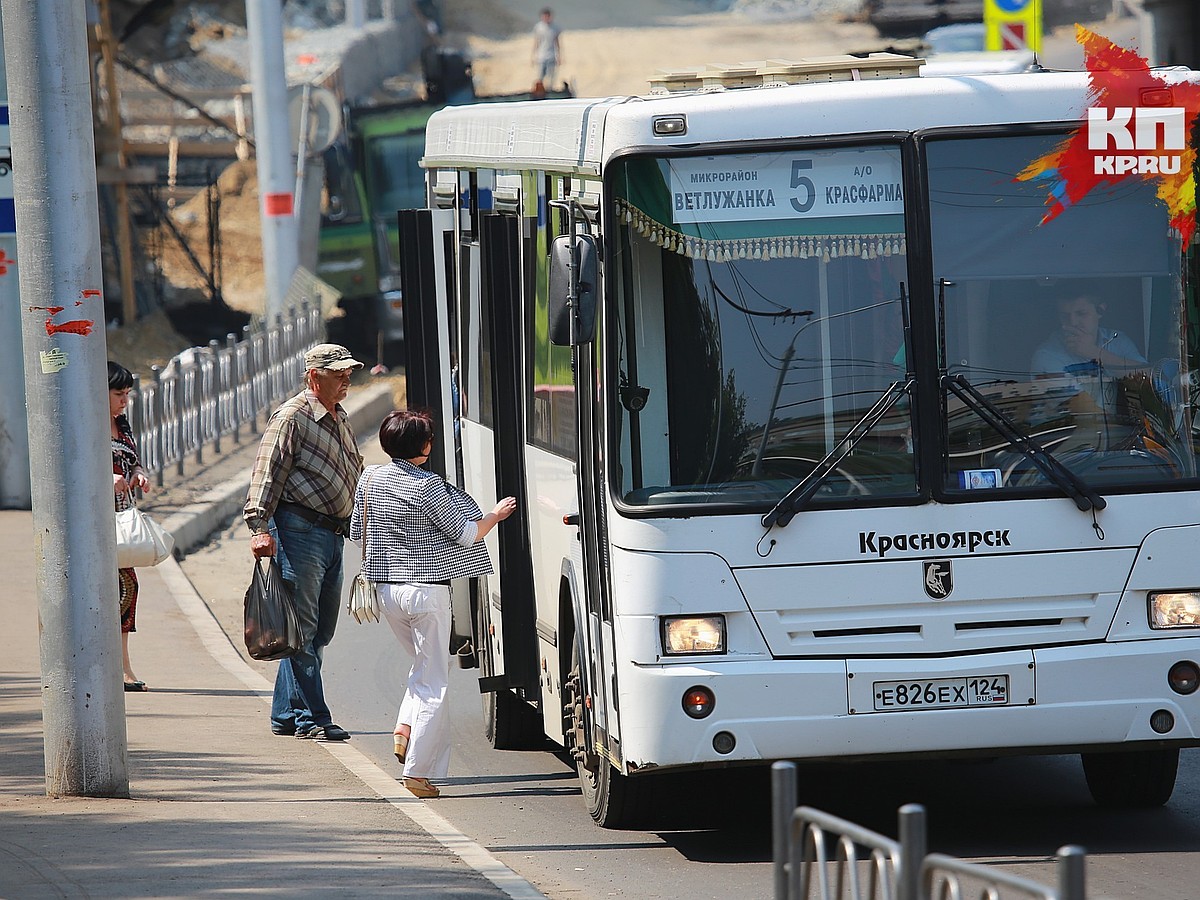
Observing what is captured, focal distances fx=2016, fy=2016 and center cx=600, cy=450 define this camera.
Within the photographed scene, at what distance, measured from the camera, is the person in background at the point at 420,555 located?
809cm

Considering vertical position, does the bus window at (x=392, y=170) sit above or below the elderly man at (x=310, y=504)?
above

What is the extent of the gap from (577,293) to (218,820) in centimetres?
234

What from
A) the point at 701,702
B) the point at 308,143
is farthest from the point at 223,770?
the point at 308,143

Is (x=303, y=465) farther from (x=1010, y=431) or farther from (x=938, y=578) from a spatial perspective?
(x=1010, y=431)

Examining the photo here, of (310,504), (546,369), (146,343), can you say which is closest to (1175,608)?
(546,369)

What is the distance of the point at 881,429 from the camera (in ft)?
22.6

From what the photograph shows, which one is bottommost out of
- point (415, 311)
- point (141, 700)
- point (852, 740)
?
point (141, 700)

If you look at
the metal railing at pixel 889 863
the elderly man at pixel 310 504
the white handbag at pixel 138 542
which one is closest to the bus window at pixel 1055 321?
the metal railing at pixel 889 863

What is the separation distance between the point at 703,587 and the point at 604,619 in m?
0.48

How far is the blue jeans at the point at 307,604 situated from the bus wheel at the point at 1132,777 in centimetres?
350

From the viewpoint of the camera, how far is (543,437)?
8.24 m

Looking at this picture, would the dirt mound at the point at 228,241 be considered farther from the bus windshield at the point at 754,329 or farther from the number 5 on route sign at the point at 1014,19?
the bus windshield at the point at 754,329

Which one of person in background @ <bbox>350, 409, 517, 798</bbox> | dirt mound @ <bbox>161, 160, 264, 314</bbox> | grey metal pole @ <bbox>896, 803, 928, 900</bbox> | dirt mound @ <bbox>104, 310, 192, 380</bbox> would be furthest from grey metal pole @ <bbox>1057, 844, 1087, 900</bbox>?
dirt mound @ <bbox>161, 160, 264, 314</bbox>

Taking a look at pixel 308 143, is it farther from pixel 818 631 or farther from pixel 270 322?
pixel 818 631
